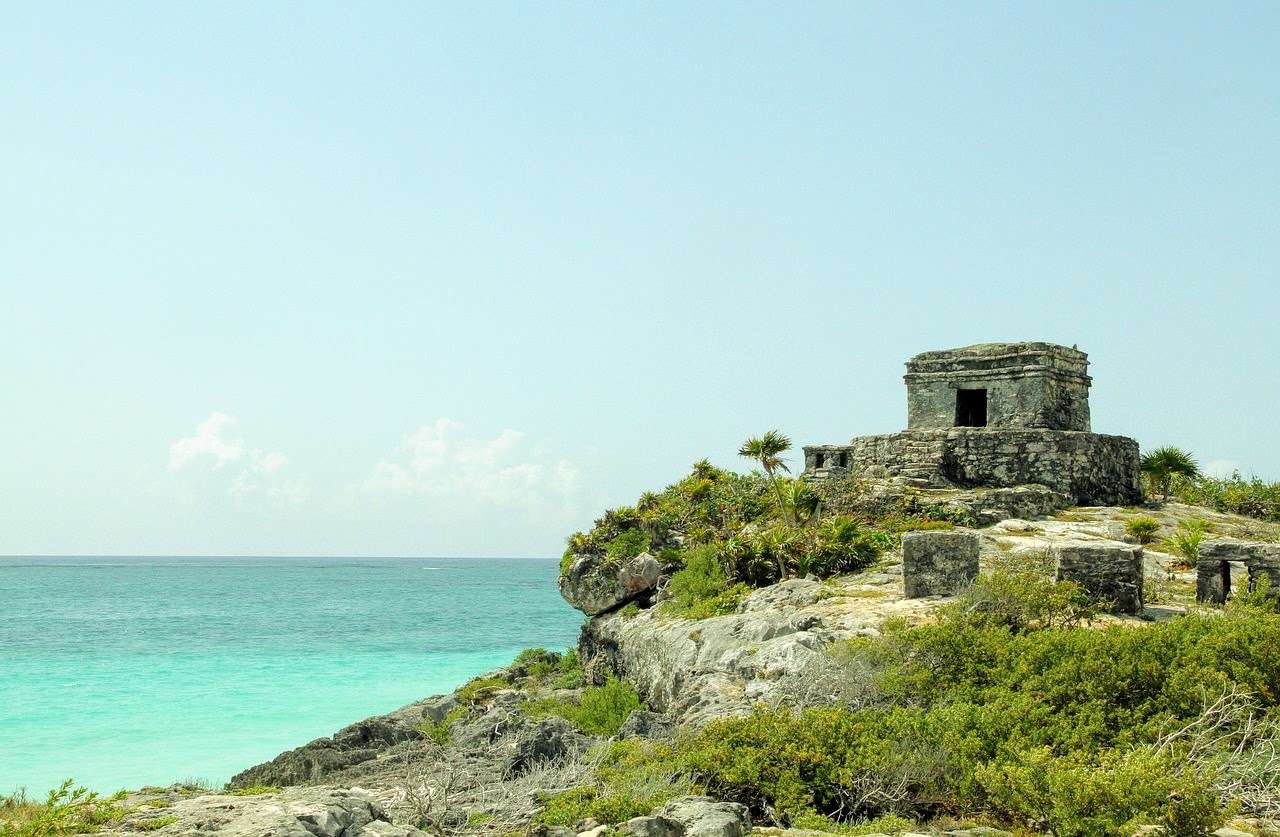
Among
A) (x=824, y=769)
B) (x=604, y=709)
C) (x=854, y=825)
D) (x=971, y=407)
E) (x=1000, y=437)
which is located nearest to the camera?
(x=854, y=825)

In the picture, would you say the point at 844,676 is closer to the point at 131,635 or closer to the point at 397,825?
the point at 397,825

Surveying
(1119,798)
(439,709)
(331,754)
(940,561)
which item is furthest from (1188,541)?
(439,709)

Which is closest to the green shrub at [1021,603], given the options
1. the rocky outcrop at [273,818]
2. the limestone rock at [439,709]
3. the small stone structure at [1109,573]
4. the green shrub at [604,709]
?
the small stone structure at [1109,573]

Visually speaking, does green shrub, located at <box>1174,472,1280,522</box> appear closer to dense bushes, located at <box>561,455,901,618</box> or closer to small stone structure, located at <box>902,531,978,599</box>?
dense bushes, located at <box>561,455,901,618</box>

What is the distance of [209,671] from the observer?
38.3 m

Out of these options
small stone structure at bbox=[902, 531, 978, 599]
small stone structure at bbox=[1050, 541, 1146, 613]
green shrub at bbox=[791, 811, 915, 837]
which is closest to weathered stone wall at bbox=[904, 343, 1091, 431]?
small stone structure at bbox=[902, 531, 978, 599]

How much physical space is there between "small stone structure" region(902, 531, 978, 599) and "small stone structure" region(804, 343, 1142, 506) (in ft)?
25.2

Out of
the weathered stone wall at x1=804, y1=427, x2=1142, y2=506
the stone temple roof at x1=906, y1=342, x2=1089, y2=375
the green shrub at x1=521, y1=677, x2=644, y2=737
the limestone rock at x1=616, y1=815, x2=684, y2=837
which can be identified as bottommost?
the green shrub at x1=521, y1=677, x2=644, y2=737

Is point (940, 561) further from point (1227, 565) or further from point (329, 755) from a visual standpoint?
point (329, 755)

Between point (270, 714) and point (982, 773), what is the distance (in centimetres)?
2726

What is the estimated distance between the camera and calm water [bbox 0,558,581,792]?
79.3ft

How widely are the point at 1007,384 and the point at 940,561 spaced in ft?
34.2

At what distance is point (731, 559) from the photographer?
1714 cm

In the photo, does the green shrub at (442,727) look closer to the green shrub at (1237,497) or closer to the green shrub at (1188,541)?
the green shrub at (1188,541)
